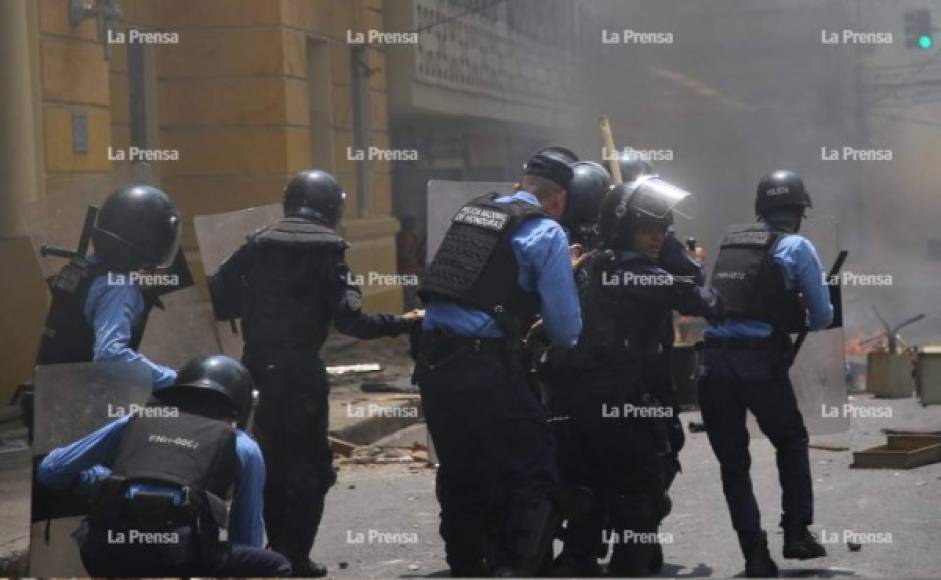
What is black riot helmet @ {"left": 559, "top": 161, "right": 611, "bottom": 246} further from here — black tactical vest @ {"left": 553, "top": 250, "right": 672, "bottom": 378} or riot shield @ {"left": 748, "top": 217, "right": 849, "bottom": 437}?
riot shield @ {"left": 748, "top": 217, "right": 849, "bottom": 437}

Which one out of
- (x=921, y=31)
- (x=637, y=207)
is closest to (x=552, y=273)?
(x=637, y=207)

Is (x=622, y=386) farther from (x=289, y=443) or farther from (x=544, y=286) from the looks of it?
(x=289, y=443)

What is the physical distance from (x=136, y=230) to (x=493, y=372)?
4.63 feet

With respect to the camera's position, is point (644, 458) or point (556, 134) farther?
point (556, 134)

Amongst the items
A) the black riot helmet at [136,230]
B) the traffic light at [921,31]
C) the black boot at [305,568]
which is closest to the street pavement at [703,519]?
the black boot at [305,568]

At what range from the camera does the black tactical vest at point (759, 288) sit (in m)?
7.68

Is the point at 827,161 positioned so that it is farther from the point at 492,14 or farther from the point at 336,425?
the point at 336,425

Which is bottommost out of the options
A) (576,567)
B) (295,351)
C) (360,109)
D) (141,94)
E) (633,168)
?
(576,567)

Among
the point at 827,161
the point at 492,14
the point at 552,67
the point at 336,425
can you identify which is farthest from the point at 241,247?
the point at 827,161

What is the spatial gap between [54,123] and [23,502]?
4.73 metres

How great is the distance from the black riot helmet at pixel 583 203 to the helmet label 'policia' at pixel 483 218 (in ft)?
4.86

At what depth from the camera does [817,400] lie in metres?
8.79

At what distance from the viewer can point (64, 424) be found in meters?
6.08

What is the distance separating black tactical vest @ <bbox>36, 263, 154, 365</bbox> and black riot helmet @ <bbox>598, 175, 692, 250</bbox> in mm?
1856
